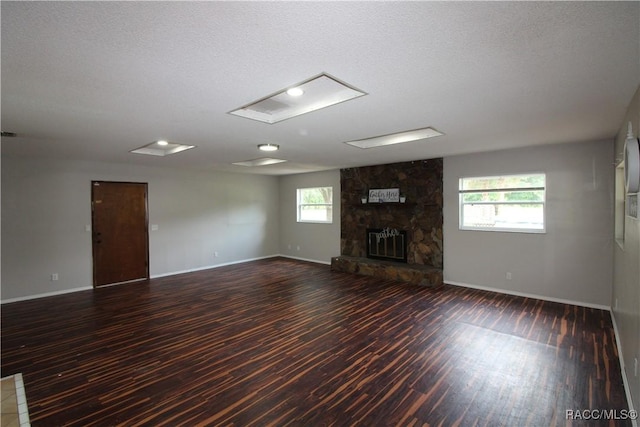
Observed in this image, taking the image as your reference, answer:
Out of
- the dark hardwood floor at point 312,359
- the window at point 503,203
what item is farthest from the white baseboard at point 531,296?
the window at point 503,203

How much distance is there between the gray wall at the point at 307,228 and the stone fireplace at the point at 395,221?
0.82 feet

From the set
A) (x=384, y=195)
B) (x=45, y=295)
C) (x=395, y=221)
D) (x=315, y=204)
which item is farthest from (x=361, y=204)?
(x=45, y=295)

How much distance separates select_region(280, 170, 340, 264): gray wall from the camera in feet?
25.0

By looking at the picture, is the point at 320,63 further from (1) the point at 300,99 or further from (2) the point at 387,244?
(2) the point at 387,244

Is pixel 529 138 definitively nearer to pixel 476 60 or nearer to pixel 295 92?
pixel 476 60

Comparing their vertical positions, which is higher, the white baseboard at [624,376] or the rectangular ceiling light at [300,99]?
the rectangular ceiling light at [300,99]

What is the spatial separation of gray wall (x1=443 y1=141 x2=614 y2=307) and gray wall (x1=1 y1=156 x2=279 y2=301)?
5585 mm

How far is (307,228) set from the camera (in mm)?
Answer: 8273

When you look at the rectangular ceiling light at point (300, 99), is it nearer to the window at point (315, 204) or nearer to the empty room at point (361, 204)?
the empty room at point (361, 204)

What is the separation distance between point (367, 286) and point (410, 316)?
1565 mm

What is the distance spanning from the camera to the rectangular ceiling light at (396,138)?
3.78m

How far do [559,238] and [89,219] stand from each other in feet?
27.0

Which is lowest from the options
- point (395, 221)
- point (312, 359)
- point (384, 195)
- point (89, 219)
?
point (312, 359)

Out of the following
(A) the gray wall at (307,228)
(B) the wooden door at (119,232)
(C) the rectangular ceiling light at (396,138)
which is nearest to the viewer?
(C) the rectangular ceiling light at (396,138)
